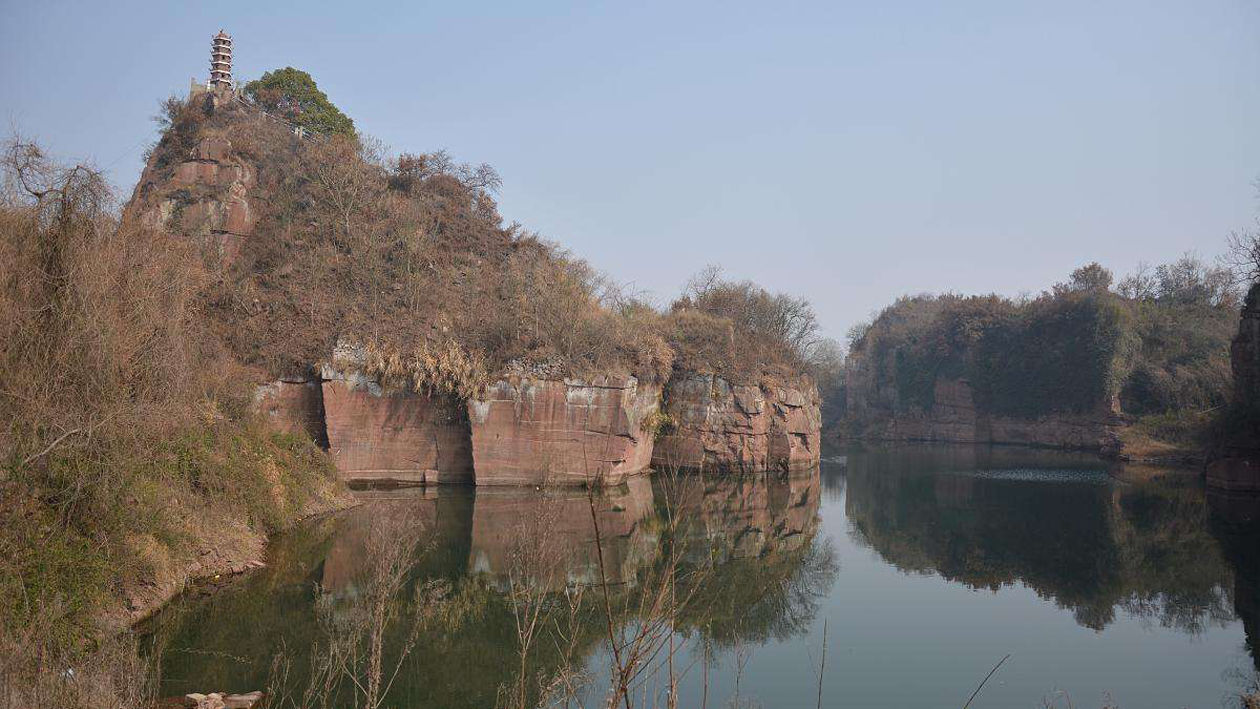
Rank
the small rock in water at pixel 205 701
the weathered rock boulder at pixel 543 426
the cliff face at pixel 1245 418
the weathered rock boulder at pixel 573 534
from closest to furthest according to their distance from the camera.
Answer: the small rock in water at pixel 205 701
the weathered rock boulder at pixel 573 534
the weathered rock boulder at pixel 543 426
the cliff face at pixel 1245 418

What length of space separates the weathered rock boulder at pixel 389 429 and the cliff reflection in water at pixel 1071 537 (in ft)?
40.8

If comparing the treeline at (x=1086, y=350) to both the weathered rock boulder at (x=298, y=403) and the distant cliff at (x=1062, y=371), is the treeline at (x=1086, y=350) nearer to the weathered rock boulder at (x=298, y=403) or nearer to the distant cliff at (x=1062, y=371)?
the distant cliff at (x=1062, y=371)

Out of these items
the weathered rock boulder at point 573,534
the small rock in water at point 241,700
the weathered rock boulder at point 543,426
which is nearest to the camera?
the small rock in water at point 241,700

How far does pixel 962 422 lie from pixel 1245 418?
32.2 meters

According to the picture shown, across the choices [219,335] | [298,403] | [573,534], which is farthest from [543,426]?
[219,335]

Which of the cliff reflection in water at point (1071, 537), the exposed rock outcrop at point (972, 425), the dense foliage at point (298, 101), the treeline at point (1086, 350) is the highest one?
the dense foliage at point (298, 101)

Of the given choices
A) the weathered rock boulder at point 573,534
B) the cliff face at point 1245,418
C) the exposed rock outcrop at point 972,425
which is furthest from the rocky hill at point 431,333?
the exposed rock outcrop at point 972,425

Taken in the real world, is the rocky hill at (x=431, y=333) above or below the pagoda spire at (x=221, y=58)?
below

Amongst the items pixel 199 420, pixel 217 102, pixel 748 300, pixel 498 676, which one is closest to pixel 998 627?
pixel 498 676

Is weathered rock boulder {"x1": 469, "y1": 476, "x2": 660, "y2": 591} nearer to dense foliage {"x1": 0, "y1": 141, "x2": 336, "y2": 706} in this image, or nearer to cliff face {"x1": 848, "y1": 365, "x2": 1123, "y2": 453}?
dense foliage {"x1": 0, "y1": 141, "x2": 336, "y2": 706}

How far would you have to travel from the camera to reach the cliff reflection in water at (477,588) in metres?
9.55

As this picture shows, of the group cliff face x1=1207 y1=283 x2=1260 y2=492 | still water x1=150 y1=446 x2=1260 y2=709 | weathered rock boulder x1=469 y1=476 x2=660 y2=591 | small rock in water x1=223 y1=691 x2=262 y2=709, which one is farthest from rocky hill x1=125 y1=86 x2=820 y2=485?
cliff face x1=1207 y1=283 x2=1260 y2=492

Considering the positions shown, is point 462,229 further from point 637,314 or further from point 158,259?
point 158,259

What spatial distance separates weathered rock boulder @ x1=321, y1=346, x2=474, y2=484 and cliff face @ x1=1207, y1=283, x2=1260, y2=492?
24577mm
